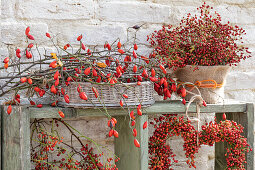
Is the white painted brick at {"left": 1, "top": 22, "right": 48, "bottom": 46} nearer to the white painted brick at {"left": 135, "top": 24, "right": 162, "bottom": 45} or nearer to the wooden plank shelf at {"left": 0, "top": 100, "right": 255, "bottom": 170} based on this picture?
the wooden plank shelf at {"left": 0, "top": 100, "right": 255, "bottom": 170}

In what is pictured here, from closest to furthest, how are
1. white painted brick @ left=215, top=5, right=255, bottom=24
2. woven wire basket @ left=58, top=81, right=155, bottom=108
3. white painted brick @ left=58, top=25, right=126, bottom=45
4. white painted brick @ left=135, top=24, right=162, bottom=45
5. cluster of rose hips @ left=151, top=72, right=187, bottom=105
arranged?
1. woven wire basket @ left=58, top=81, right=155, bottom=108
2. cluster of rose hips @ left=151, top=72, right=187, bottom=105
3. white painted brick @ left=58, top=25, right=126, bottom=45
4. white painted brick @ left=135, top=24, right=162, bottom=45
5. white painted brick @ left=215, top=5, right=255, bottom=24

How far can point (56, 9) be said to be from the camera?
1.46 metres

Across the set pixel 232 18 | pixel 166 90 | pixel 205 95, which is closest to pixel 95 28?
pixel 166 90

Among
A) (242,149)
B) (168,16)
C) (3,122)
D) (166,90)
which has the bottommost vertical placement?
(242,149)

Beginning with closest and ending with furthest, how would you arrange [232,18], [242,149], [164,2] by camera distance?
1. [242,149]
2. [164,2]
3. [232,18]

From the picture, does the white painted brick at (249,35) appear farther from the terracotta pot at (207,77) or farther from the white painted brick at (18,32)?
the white painted brick at (18,32)

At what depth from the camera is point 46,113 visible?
117cm

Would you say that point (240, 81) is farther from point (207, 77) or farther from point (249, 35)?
point (207, 77)

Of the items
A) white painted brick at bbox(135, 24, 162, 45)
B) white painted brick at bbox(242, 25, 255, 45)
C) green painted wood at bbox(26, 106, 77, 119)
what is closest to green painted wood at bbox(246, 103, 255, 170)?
white painted brick at bbox(242, 25, 255, 45)

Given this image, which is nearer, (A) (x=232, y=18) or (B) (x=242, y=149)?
(B) (x=242, y=149)

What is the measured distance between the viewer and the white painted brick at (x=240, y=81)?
173 cm

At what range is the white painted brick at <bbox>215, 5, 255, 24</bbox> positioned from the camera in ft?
5.61

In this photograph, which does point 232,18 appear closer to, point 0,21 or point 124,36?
point 124,36

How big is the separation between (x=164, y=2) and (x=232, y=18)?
1.36 feet
